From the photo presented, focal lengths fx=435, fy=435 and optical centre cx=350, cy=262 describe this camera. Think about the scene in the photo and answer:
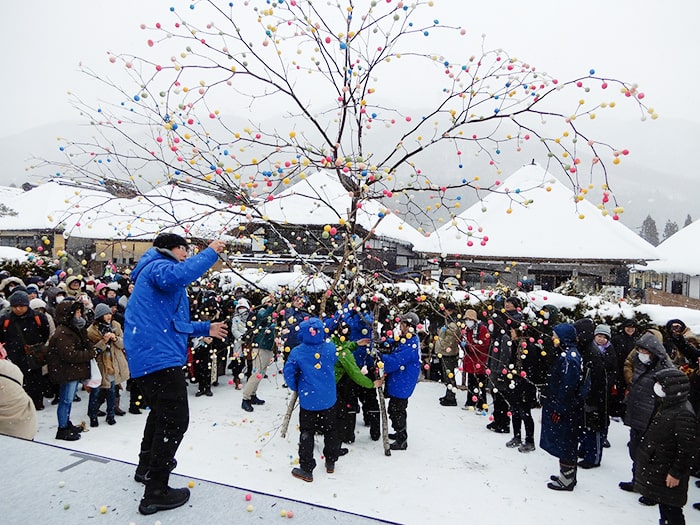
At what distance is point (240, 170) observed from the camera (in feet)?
12.7

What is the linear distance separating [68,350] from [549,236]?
14.4 metres

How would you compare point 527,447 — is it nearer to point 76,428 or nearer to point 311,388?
point 311,388

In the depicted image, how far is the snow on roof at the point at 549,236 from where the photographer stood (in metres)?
14.3

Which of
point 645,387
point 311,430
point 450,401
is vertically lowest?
point 450,401

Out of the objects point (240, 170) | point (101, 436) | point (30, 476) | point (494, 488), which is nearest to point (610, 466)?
point (494, 488)

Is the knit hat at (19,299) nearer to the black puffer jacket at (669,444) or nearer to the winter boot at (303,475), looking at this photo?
the winter boot at (303,475)

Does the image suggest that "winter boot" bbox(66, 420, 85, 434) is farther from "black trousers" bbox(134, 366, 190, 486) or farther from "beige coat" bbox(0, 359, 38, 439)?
"black trousers" bbox(134, 366, 190, 486)

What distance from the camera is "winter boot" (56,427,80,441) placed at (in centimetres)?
554

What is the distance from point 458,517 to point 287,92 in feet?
14.4

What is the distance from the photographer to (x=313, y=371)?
4.76 m

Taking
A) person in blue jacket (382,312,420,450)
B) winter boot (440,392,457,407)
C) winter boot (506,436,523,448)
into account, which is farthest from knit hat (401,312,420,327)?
winter boot (440,392,457,407)

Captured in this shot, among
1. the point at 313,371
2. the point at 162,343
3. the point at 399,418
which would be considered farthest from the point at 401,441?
the point at 162,343

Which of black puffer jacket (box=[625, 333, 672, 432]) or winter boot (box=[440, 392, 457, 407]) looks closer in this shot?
black puffer jacket (box=[625, 333, 672, 432])

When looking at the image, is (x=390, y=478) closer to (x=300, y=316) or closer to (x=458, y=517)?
(x=458, y=517)
